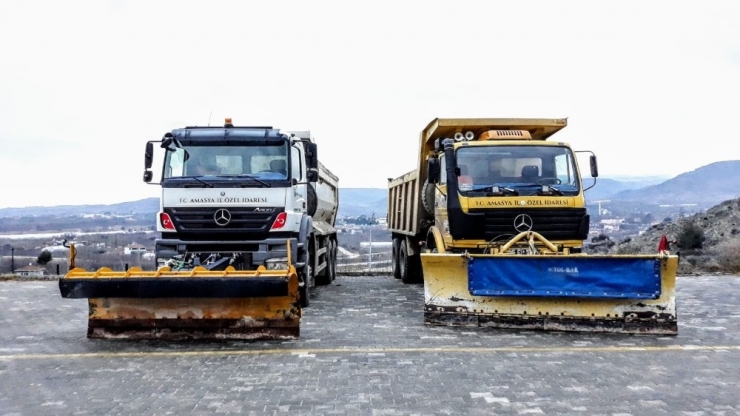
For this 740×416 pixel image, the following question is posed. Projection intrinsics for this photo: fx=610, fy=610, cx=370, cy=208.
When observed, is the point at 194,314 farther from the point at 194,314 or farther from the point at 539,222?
the point at 539,222

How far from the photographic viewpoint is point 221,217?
938 cm

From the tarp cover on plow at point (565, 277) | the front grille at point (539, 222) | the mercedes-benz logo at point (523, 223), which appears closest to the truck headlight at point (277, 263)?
the tarp cover on plow at point (565, 277)

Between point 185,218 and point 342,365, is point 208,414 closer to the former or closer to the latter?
point 342,365

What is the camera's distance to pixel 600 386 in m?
5.63

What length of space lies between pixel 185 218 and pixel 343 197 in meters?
Answer: 10.6

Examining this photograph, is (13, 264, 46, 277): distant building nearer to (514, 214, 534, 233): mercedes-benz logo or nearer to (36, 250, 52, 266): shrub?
(36, 250, 52, 266): shrub

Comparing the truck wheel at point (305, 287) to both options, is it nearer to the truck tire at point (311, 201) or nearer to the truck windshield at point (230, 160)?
the truck tire at point (311, 201)

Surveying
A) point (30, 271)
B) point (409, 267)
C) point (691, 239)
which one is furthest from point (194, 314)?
point (691, 239)

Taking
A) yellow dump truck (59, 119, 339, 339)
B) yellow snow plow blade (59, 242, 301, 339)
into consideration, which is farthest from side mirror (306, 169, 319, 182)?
yellow snow plow blade (59, 242, 301, 339)

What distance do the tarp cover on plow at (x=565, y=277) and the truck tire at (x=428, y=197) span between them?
3.67 meters

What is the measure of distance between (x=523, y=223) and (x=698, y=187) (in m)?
66.5

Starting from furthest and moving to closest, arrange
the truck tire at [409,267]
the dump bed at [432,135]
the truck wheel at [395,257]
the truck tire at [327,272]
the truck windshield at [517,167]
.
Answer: the truck wheel at [395,257] → the truck tire at [327,272] → the truck tire at [409,267] → the dump bed at [432,135] → the truck windshield at [517,167]

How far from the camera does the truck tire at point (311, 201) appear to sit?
453 inches

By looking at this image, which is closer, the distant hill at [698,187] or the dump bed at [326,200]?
the dump bed at [326,200]
